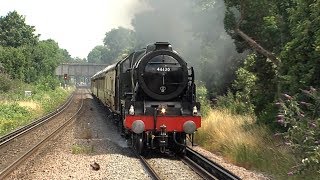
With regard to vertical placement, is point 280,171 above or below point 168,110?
below

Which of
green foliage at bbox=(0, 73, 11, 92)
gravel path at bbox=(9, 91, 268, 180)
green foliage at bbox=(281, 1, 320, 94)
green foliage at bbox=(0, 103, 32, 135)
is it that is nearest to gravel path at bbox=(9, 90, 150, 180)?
gravel path at bbox=(9, 91, 268, 180)

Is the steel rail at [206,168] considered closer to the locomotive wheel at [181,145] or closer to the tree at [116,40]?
the locomotive wheel at [181,145]

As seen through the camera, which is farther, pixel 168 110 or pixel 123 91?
pixel 123 91

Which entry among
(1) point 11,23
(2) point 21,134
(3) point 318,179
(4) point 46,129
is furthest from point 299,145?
(1) point 11,23

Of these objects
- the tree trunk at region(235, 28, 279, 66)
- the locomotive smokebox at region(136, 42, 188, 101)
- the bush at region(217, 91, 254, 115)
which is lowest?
the bush at region(217, 91, 254, 115)

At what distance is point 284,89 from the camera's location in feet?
41.3

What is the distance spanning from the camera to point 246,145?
477 inches

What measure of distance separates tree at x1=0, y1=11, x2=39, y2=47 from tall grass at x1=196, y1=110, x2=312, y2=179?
185ft

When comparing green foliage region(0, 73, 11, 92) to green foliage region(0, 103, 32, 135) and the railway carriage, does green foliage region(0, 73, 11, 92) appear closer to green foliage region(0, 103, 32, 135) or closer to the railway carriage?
green foliage region(0, 103, 32, 135)

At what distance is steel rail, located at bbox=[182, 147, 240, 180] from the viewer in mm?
9180

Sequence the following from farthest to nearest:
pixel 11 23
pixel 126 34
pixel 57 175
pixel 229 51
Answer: pixel 126 34, pixel 11 23, pixel 229 51, pixel 57 175

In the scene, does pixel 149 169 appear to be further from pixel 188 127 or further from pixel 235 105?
pixel 235 105

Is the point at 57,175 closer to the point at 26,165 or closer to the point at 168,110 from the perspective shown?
the point at 26,165

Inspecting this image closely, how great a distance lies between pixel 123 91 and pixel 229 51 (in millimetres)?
16436
